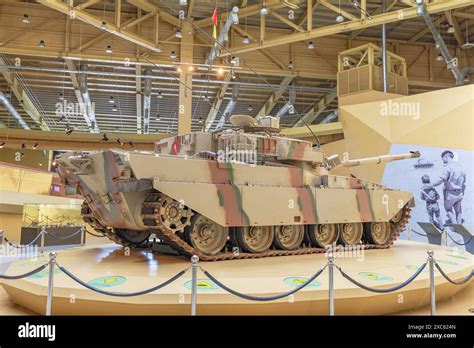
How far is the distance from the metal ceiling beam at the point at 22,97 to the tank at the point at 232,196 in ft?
46.3

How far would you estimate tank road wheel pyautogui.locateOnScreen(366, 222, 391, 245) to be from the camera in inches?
485

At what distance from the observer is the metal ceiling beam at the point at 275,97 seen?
2327cm

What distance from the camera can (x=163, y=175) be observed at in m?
8.30

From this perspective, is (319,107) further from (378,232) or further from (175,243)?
(175,243)

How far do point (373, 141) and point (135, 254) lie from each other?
1173cm

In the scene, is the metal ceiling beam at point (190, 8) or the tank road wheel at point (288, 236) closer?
the tank road wheel at point (288, 236)

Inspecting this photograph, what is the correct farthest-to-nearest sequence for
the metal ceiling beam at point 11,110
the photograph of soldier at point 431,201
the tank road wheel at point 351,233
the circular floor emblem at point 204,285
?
1. the metal ceiling beam at point 11,110
2. the photograph of soldier at point 431,201
3. the tank road wheel at point 351,233
4. the circular floor emblem at point 204,285

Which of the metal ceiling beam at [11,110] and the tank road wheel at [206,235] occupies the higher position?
the metal ceiling beam at [11,110]

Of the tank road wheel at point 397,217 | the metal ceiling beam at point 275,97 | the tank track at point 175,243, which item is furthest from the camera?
the metal ceiling beam at point 275,97

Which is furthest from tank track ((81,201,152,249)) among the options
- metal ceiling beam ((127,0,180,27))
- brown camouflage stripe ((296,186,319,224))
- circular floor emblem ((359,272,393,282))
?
metal ceiling beam ((127,0,180,27))

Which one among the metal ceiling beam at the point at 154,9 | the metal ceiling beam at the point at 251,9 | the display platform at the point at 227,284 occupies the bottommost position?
the display platform at the point at 227,284

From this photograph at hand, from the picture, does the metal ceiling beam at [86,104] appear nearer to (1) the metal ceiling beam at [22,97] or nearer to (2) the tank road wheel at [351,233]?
(1) the metal ceiling beam at [22,97]

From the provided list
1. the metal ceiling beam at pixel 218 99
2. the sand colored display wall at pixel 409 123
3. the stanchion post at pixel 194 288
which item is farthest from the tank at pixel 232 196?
the metal ceiling beam at pixel 218 99
